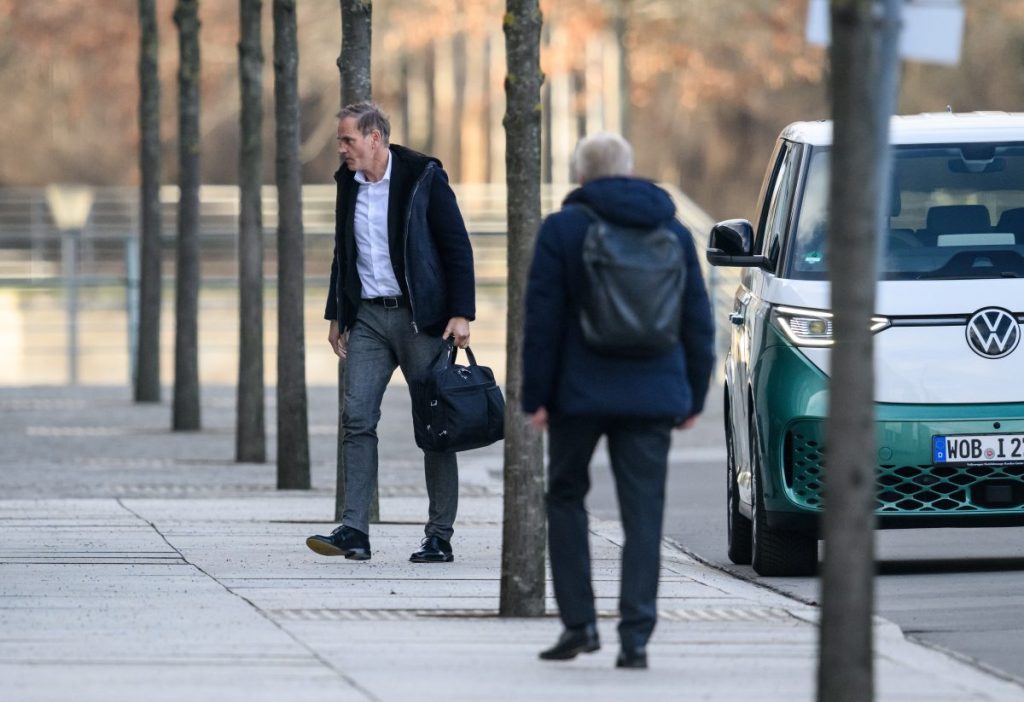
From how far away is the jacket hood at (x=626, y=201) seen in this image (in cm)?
705

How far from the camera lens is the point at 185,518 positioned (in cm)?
1242

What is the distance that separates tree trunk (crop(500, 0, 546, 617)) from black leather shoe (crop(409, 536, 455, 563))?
1.93 meters

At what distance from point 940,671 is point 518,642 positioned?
1.30 m

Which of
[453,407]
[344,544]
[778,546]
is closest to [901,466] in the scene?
[778,546]

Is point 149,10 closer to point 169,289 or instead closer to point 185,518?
point 185,518

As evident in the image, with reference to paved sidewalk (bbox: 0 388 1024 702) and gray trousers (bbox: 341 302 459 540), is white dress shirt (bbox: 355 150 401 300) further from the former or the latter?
paved sidewalk (bbox: 0 388 1024 702)

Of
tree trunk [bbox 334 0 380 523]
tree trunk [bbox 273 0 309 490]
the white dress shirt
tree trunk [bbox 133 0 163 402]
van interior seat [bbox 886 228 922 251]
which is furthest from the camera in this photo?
tree trunk [bbox 133 0 163 402]

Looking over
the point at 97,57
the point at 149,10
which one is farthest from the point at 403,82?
the point at 149,10

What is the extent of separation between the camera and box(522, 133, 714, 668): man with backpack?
6.98 meters

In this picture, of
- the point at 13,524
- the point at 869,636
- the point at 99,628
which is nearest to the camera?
the point at 869,636

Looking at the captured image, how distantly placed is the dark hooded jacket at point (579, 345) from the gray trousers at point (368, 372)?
119 inches

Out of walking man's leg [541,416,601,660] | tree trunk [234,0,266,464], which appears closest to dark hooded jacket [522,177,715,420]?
walking man's leg [541,416,601,660]

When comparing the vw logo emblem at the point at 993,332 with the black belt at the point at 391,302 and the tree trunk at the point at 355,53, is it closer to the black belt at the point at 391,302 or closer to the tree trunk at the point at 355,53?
the black belt at the point at 391,302

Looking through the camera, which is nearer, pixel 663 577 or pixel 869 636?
pixel 869 636
